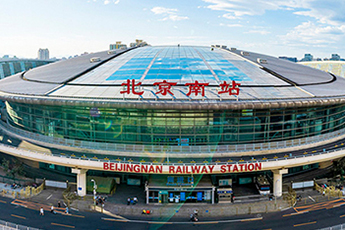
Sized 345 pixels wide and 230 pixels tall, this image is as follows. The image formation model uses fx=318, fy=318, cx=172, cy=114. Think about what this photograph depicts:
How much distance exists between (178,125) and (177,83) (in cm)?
872

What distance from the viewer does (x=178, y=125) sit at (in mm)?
45375

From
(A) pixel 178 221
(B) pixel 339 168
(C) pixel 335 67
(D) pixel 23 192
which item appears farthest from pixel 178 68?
(C) pixel 335 67

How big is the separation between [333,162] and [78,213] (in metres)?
38.5

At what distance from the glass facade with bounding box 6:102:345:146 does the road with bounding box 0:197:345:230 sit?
1138 centimetres

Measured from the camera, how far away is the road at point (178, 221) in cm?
3700

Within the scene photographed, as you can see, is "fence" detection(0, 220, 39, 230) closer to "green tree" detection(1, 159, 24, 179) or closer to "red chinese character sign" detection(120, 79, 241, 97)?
"green tree" detection(1, 159, 24, 179)

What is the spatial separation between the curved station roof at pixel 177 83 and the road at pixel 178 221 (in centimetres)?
1439

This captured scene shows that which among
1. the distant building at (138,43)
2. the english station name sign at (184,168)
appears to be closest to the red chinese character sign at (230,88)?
the english station name sign at (184,168)

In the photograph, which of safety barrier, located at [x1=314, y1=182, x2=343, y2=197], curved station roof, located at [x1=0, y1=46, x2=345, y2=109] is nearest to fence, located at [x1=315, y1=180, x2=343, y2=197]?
safety barrier, located at [x1=314, y1=182, x2=343, y2=197]

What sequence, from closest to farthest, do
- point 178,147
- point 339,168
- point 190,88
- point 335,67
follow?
point 178,147, point 190,88, point 339,168, point 335,67

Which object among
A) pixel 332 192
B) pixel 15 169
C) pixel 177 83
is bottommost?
pixel 332 192

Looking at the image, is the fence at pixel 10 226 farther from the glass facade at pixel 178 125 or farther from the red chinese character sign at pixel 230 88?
the red chinese character sign at pixel 230 88

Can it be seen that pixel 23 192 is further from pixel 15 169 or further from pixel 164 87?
pixel 164 87

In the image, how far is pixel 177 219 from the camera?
128 ft
